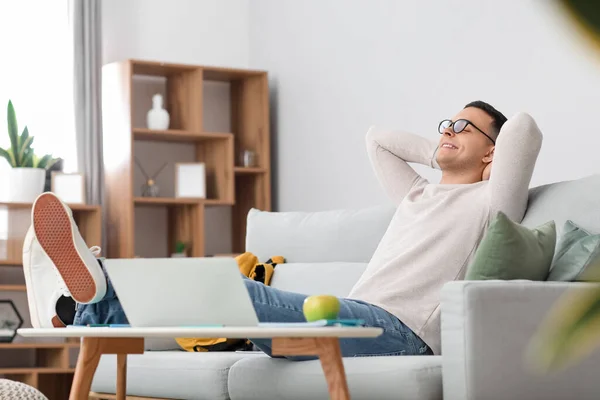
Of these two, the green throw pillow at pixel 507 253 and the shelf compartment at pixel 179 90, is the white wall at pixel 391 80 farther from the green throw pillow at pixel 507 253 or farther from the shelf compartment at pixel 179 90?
the green throw pillow at pixel 507 253

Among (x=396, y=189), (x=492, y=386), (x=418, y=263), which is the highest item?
(x=396, y=189)

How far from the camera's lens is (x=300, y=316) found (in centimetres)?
220

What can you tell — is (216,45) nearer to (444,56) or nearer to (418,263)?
(444,56)

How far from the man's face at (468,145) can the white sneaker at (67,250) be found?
1149 millimetres

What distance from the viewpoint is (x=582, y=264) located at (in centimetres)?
206

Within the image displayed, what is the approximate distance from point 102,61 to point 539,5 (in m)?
5.07

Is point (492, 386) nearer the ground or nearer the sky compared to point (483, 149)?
nearer the ground

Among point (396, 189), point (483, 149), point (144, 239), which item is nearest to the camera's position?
point (483, 149)

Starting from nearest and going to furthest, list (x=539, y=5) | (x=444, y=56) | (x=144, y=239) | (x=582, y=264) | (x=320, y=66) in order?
(x=539, y=5) < (x=582, y=264) < (x=444, y=56) < (x=320, y=66) < (x=144, y=239)

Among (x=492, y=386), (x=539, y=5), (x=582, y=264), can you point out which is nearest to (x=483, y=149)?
(x=582, y=264)

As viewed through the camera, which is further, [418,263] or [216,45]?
[216,45]

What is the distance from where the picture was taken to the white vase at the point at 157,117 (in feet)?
16.1

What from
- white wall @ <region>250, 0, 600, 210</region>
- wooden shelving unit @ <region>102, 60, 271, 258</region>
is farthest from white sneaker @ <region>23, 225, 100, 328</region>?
wooden shelving unit @ <region>102, 60, 271, 258</region>

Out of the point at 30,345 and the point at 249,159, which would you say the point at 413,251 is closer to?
the point at 30,345
